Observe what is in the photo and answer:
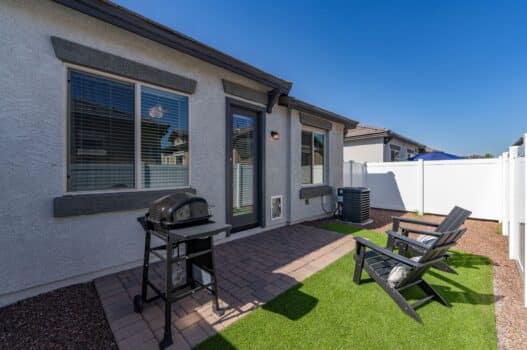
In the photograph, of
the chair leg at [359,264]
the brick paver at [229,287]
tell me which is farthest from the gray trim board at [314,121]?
the chair leg at [359,264]

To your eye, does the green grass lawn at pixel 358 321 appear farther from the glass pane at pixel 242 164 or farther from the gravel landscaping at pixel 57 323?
the glass pane at pixel 242 164

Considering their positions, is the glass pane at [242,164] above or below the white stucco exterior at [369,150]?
below

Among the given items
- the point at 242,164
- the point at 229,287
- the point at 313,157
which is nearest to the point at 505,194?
the point at 313,157

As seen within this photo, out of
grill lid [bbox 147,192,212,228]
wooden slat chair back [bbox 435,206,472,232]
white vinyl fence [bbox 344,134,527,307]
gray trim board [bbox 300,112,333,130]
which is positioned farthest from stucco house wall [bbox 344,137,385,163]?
grill lid [bbox 147,192,212,228]

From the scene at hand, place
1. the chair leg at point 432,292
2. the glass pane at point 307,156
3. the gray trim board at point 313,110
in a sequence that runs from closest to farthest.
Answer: the chair leg at point 432,292, the gray trim board at point 313,110, the glass pane at point 307,156

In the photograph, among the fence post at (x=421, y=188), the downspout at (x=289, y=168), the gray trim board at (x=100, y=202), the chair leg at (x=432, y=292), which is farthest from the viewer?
the fence post at (x=421, y=188)

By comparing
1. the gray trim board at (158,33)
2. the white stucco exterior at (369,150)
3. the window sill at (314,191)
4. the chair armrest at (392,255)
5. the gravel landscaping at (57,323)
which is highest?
the gray trim board at (158,33)

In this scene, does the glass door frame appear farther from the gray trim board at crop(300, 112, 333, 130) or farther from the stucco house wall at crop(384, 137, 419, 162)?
the stucco house wall at crop(384, 137, 419, 162)

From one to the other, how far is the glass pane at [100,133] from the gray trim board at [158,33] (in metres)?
0.80

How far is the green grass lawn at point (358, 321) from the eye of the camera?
1974mm

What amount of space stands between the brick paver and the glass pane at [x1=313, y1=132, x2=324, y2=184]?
2.72 meters

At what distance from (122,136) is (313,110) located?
5161mm

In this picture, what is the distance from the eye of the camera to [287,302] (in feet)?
8.51

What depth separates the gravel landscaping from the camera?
6.38ft
